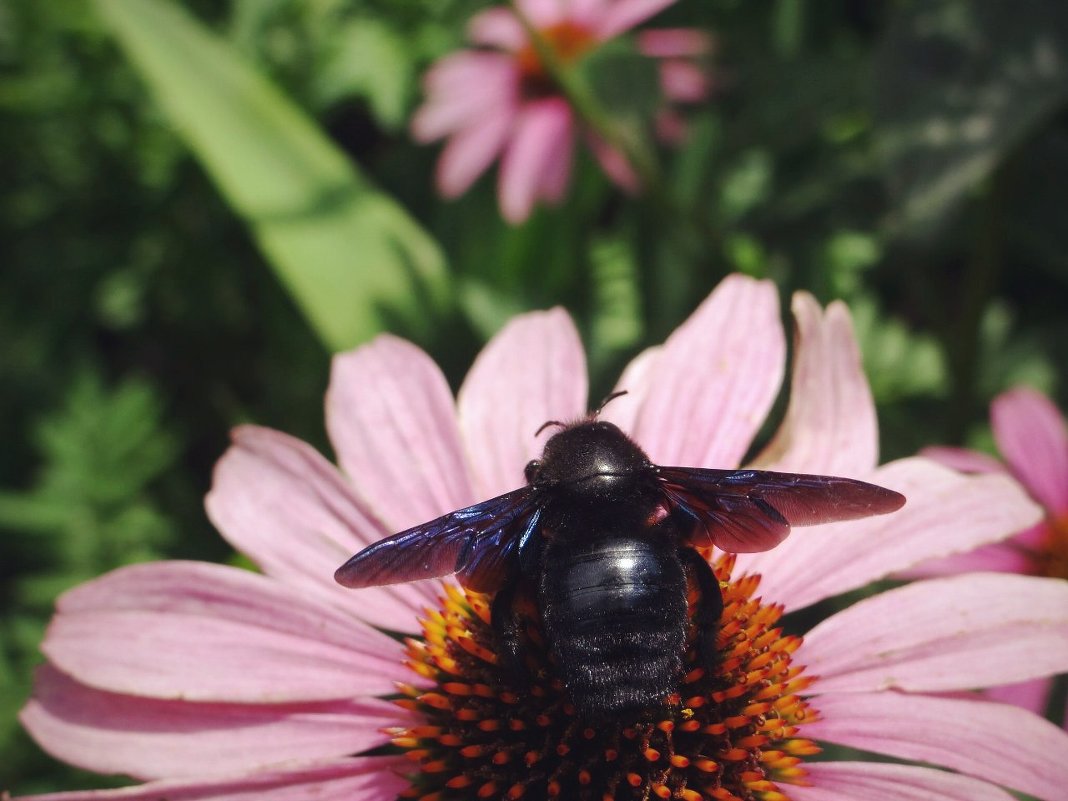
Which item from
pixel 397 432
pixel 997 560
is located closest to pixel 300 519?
pixel 397 432

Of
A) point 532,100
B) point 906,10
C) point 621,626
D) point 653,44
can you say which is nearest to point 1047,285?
point 906,10

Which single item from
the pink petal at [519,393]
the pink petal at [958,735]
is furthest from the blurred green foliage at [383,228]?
the pink petal at [958,735]

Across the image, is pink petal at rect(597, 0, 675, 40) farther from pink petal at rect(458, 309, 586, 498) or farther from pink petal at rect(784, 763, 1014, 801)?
pink petal at rect(784, 763, 1014, 801)

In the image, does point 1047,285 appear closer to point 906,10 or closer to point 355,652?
point 906,10

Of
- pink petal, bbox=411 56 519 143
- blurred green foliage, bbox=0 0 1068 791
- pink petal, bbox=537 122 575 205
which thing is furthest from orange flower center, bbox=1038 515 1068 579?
pink petal, bbox=411 56 519 143

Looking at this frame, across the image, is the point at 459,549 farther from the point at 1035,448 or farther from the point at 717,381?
the point at 1035,448

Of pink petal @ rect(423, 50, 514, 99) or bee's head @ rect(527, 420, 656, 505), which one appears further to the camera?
pink petal @ rect(423, 50, 514, 99)
